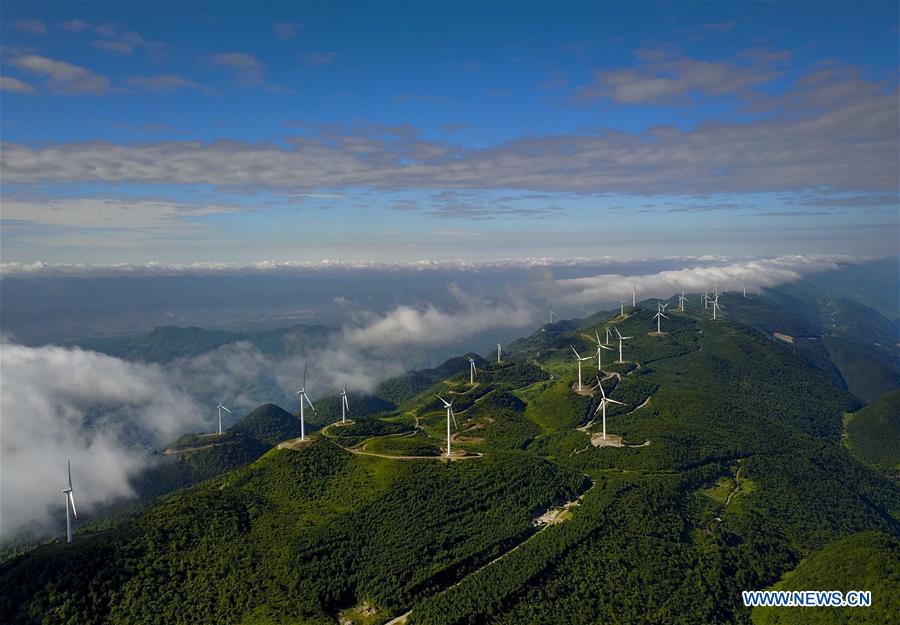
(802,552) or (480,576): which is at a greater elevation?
(480,576)

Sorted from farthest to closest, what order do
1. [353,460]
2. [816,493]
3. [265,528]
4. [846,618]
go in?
[816,493] < [353,460] < [265,528] < [846,618]

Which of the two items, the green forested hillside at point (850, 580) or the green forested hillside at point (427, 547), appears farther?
the green forested hillside at point (850, 580)

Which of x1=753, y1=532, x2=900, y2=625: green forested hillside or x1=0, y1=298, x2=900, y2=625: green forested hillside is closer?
x1=0, y1=298, x2=900, y2=625: green forested hillside

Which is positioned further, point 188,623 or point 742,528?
point 742,528

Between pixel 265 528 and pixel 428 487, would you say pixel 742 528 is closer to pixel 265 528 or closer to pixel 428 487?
pixel 428 487

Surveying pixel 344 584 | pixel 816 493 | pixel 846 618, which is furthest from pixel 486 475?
pixel 816 493

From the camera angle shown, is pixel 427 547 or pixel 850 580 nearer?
pixel 850 580

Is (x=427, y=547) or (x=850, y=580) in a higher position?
(x=427, y=547)

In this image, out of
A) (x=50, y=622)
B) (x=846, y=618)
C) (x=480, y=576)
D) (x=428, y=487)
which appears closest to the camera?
(x=50, y=622)

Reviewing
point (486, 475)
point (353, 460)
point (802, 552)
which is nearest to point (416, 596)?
point (486, 475)
